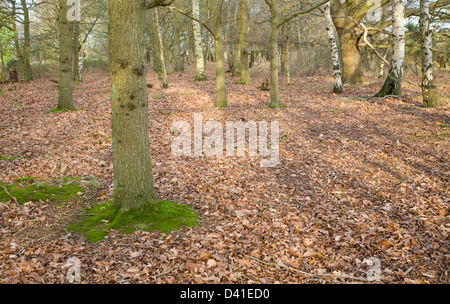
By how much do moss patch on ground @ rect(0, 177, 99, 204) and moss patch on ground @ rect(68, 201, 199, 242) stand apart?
83 cm

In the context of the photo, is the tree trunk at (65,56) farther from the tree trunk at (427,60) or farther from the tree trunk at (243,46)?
the tree trunk at (427,60)

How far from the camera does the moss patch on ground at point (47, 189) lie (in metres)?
5.33

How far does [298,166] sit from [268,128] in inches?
118

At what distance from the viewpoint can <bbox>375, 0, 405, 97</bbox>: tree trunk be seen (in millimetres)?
12543

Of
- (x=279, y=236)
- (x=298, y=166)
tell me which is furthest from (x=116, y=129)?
(x=298, y=166)

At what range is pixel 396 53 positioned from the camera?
43.1 ft

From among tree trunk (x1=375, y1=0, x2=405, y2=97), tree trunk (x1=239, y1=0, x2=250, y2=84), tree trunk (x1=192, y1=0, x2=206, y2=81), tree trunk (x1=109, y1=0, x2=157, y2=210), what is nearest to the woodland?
tree trunk (x1=109, y1=0, x2=157, y2=210)

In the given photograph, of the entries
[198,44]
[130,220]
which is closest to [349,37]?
[198,44]

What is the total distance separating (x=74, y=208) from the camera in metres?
5.29

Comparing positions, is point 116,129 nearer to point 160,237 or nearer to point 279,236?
point 160,237

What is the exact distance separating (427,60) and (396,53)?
6.51 feet

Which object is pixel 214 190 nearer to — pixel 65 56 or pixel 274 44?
pixel 274 44

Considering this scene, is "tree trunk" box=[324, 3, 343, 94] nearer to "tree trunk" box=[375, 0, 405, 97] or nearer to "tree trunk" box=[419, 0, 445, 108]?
"tree trunk" box=[375, 0, 405, 97]
